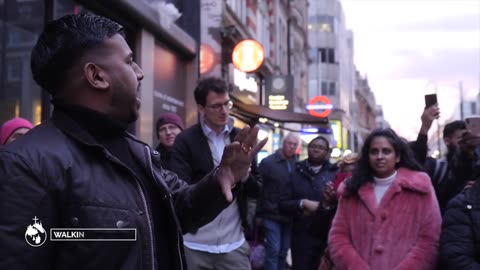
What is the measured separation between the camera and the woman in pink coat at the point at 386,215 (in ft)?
Answer: 12.9

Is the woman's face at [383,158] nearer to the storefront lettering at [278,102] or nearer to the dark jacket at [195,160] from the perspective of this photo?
the dark jacket at [195,160]

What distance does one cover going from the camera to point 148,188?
1.87m

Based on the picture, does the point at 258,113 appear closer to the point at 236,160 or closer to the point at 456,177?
the point at 456,177

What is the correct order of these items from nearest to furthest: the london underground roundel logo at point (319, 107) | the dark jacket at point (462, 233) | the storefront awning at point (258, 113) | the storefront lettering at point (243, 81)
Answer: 1. the dark jacket at point (462, 233)
2. the storefront awning at point (258, 113)
3. the storefront lettering at point (243, 81)
4. the london underground roundel logo at point (319, 107)

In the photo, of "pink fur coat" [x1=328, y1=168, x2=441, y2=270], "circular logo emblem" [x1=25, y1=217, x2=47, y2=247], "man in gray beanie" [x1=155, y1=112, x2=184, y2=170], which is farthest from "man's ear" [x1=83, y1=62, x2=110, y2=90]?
"man in gray beanie" [x1=155, y1=112, x2=184, y2=170]

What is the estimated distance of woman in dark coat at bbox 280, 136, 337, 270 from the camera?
21.3 ft

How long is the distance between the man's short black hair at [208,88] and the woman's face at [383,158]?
133cm

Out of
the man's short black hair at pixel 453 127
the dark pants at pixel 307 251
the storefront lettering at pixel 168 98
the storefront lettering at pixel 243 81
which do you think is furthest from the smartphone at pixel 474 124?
the storefront lettering at pixel 243 81

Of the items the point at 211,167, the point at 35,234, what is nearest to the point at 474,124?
the point at 211,167

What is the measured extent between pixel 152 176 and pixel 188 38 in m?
8.27

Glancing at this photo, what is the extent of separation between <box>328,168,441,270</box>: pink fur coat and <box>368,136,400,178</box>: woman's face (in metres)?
0.10

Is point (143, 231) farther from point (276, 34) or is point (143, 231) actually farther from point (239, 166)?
point (276, 34)

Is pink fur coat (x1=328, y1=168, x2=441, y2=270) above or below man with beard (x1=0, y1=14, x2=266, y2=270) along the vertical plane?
below

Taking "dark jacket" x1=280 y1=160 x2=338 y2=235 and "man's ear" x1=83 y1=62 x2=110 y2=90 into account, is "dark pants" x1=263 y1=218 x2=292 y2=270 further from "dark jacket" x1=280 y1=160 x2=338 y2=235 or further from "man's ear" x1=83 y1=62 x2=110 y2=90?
"man's ear" x1=83 y1=62 x2=110 y2=90
